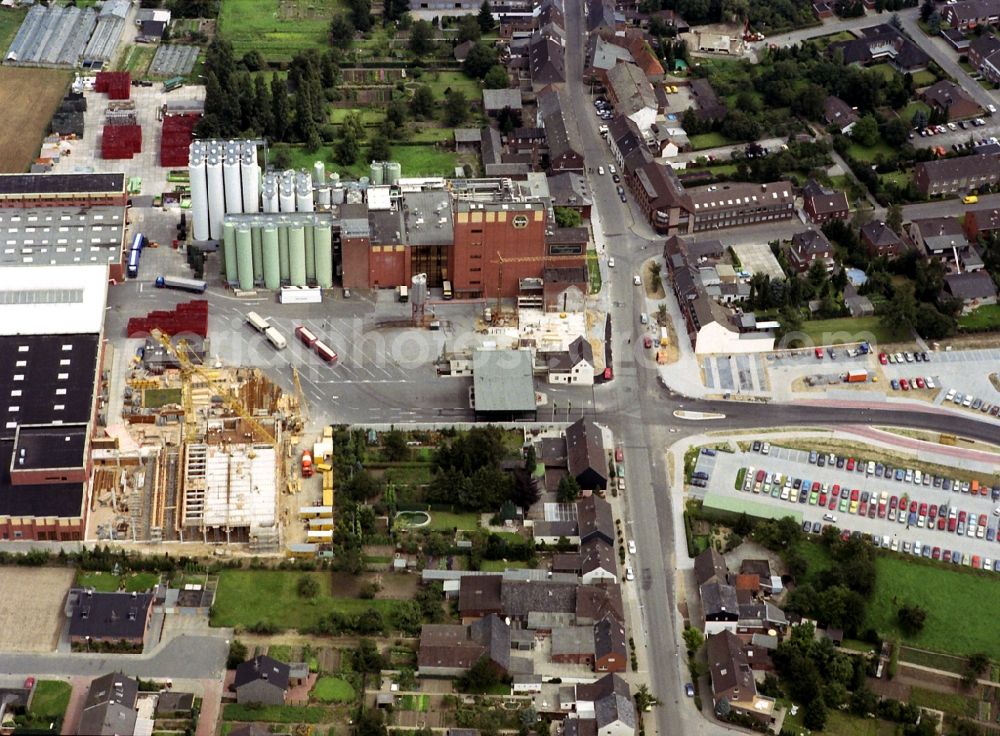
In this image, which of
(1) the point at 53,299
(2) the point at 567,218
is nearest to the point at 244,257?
(1) the point at 53,299

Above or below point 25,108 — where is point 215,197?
below

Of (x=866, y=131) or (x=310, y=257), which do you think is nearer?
(x=310, y=257)

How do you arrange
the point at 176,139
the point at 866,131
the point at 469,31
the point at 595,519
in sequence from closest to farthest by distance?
the point at 595,519
the point at 176,139
the point at 866,131
the point at 469,31

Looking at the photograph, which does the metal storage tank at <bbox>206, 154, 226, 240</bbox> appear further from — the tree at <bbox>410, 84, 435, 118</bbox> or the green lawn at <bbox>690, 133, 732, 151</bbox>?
the green lawn at <bbox>690, 133, 732, 151</bbox>

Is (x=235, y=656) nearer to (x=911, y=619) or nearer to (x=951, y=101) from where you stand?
(x=911, y=619)

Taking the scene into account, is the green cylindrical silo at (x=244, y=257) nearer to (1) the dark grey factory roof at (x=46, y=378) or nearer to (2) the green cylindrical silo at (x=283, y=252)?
(2) the green cylindrical silo at (x=283, y=252)

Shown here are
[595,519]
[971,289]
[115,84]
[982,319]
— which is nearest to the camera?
[595,519]

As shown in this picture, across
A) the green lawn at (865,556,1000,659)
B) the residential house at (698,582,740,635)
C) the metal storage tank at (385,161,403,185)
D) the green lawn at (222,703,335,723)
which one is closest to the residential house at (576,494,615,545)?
the residential house at (698,582,740,635)

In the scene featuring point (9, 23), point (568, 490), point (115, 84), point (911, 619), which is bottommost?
point (911, 619)
